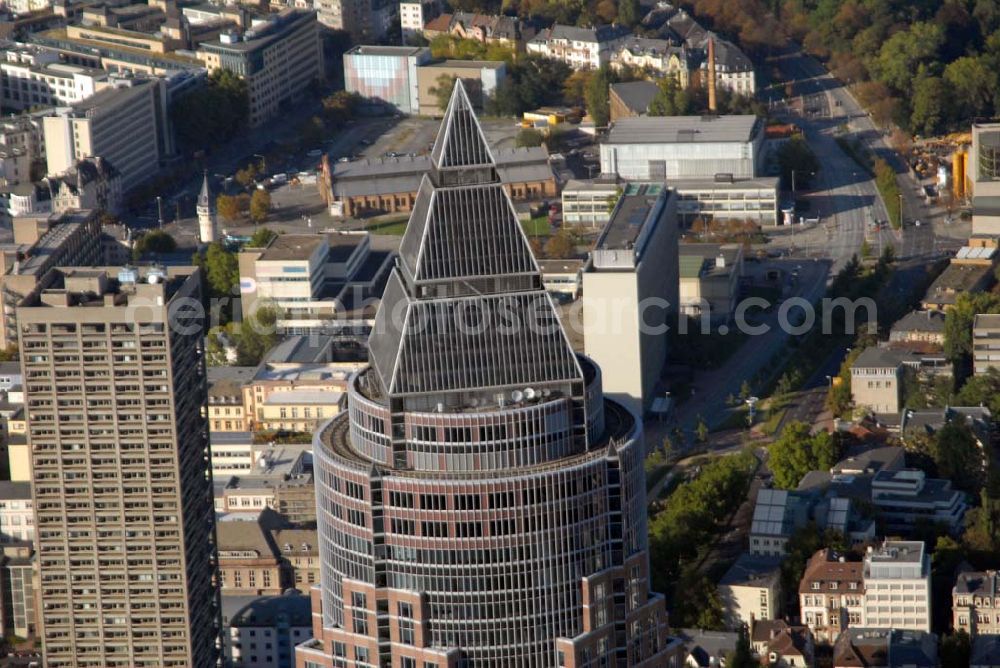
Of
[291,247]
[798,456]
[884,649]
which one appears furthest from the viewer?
[291,247]

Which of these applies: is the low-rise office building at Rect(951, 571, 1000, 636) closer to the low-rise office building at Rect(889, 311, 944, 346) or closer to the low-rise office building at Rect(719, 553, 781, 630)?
the low-rise office building at Rect(719, 553, 781, 630)

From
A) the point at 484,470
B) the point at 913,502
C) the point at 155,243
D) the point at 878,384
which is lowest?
the point at 913,502

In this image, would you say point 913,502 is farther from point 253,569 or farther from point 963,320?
point 253,569

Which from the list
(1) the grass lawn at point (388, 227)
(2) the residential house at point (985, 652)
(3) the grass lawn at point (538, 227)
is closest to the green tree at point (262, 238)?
(1) the grass lawn at point (388, 227)

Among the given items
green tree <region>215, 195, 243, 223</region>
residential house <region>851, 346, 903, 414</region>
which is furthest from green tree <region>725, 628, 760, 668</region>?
green tree <region>215, 195, 243, 223</region>

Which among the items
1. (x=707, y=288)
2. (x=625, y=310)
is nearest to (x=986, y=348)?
(x=707, y=288)

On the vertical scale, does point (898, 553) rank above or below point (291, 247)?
below

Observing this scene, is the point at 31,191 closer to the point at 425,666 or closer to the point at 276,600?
the point at 276,600
